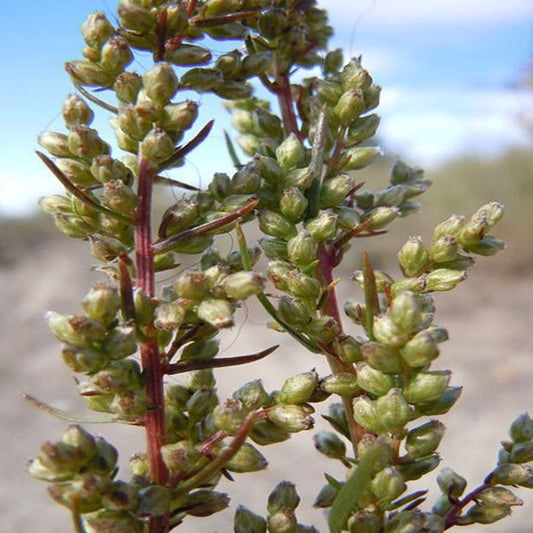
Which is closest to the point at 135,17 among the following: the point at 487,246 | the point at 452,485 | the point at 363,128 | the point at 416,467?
the point at 363,128

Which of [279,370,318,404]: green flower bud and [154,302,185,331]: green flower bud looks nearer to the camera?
[154,302,185,331]: green flower bud

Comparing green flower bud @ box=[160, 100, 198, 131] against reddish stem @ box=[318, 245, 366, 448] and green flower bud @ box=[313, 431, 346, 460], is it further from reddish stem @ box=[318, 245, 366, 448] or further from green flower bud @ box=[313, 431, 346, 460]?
green flower bud @ box=[313, 431, 346, 460]

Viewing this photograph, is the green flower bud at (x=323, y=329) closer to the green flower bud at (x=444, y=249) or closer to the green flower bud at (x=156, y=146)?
the green flower bud at (x=444, y=249)

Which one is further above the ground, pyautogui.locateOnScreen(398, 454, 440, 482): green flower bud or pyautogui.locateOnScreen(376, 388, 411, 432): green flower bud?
pyautogui.locateOnScreen(376, 388, 411, 432): green flower bud

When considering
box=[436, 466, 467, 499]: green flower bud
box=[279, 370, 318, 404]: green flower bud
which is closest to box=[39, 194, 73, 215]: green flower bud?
box=[279, 370, 318, 404]: green flower bud

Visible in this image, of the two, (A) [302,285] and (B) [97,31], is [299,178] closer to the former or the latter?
(A) [302,285]

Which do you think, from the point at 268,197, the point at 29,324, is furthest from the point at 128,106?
the point at 29,324

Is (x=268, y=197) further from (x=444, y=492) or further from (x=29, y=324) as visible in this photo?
(x=29, y=324)

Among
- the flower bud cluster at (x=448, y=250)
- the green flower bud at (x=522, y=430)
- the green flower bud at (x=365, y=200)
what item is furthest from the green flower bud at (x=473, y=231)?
the green flower bud at (x=522, y=430)
